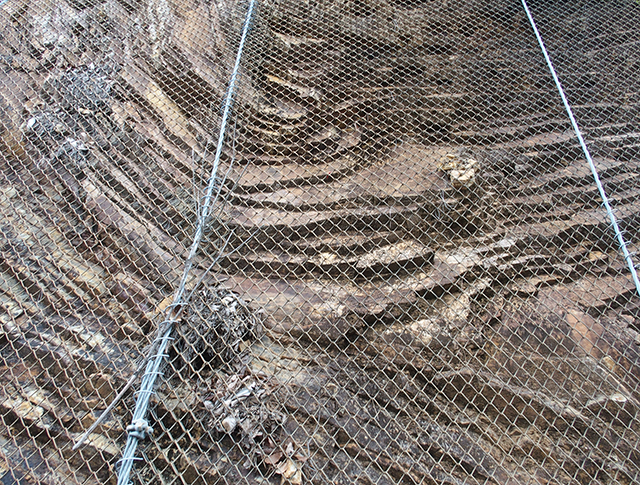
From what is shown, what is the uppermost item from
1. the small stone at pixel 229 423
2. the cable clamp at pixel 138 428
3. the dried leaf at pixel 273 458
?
the cable clamp at pixel 138 428

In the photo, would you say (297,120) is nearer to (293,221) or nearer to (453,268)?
(293,221)

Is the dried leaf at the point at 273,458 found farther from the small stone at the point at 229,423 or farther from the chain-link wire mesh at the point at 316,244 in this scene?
the small stone at the point at 229,423

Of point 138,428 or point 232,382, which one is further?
point 232,382

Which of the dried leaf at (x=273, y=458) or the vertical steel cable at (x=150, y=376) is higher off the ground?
the vertical steel cable at (x=150, y=376)

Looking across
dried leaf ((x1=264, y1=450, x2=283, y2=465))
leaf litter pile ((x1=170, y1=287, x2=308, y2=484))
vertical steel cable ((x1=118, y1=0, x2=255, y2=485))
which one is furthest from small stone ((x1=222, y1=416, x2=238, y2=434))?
vertical steel cable ((x1=118, y1=0, x2=255, y2=485))

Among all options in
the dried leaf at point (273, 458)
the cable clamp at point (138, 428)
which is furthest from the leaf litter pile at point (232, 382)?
the cable clamp at point (138, 428)

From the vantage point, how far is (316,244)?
2.12 metres

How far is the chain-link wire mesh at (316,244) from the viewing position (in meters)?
1.59

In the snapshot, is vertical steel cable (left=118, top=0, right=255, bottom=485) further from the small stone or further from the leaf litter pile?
the small stone

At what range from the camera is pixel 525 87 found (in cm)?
287

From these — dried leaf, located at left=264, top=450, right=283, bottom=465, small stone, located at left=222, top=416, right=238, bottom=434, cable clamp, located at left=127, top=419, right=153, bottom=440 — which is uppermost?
cable clamp, located at left=127, top=419, right=153, bottom=440

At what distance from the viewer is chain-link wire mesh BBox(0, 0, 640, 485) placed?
159 cm

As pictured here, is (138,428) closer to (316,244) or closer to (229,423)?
(229,423)

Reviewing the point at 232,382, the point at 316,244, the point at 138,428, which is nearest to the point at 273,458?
the point at 232,382
